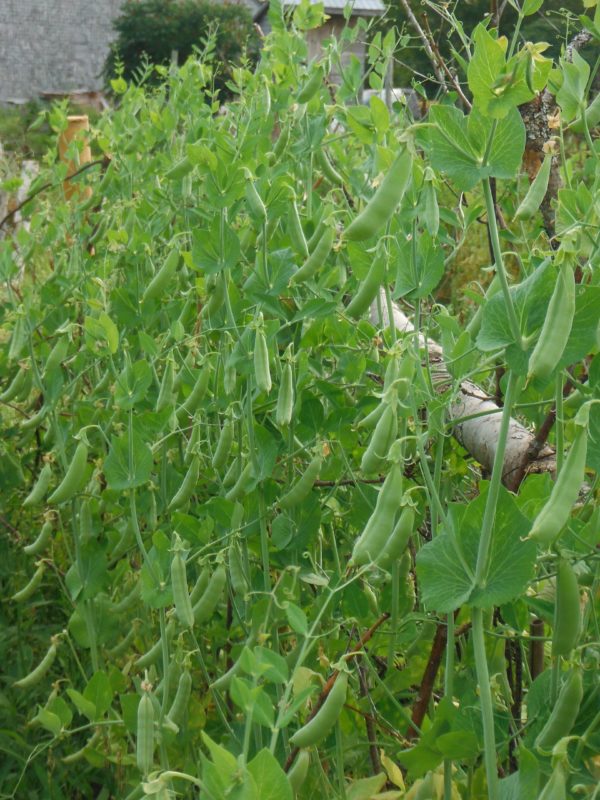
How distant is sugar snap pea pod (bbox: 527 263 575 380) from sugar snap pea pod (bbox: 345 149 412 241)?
0.55 feet

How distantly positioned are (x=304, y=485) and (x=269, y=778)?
19.6 inches

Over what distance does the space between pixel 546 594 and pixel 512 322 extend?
0.36 meters

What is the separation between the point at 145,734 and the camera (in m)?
0.99

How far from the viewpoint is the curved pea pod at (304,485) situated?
3.51 ft

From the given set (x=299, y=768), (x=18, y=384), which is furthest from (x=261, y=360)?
(x=18, y=384)

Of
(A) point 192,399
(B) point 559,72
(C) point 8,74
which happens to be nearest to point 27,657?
(A) point 192,399

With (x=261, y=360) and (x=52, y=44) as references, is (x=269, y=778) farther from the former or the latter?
(x=52, y=44)

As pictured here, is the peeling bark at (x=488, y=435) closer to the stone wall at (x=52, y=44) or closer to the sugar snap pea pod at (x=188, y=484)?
the sugar snap pea pod at (x=188, y=484)

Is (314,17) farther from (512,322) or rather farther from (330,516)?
(512,322)

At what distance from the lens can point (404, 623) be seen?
1096 mm

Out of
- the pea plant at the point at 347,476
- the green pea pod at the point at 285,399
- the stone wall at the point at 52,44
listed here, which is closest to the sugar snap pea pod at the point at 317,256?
the pea plant at the point at 347,476

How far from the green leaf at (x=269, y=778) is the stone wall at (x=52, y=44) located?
74.6 feet

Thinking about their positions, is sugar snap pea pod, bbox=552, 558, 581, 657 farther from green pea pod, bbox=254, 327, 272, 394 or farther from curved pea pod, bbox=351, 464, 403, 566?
green pea pod, bbox=254, 327, 272, 394

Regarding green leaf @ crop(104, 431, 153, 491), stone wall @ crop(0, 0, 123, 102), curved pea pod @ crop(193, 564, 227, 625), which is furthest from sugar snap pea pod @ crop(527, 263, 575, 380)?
stone wall @ crop(0, 0, 123, 102)
